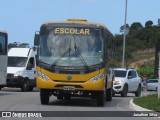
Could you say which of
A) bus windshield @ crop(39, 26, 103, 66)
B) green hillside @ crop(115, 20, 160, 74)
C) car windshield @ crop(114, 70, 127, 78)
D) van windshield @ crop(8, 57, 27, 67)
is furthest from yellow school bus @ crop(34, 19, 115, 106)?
green hillside @ crop(115, 20, 160, 74)

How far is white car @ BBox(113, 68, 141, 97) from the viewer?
102ft

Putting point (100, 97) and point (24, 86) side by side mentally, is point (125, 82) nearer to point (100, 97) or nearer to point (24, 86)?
point (24, 86)

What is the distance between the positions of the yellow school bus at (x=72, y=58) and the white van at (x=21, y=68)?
1183cm

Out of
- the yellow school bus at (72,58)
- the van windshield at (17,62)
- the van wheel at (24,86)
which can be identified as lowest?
the van wheel at (24,86)

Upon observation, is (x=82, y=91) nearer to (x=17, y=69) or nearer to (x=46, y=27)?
(x=46, y=27)

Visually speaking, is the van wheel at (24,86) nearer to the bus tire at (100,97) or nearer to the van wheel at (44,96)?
the van wheel at (44,96)

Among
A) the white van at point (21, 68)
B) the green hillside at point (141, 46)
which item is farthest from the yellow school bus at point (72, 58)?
the green hillside at point (141, 46)

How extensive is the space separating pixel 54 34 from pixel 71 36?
0.69 meters

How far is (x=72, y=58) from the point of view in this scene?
68.5 ft

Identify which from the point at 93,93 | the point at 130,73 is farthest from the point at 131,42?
the point at 93,93

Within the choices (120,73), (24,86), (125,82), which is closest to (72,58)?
(125,82)

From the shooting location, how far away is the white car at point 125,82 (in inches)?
1228

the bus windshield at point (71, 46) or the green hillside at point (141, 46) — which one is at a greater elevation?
the bus windshield at point (71, 46)

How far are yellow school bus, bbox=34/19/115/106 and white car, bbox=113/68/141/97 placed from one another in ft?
31.5
